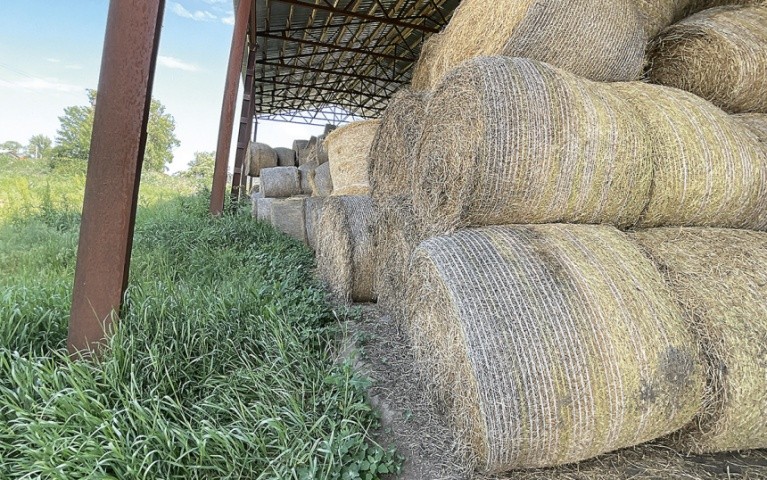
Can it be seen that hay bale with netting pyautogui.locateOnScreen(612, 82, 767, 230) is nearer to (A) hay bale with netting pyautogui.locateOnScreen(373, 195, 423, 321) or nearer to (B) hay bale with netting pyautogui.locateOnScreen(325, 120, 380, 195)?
(A) hay bale with netting pyautogui.locateOnScreen(373, 195, 423, 321)

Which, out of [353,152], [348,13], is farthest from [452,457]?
[348,13]

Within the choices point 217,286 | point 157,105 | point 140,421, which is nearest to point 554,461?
point 140,421

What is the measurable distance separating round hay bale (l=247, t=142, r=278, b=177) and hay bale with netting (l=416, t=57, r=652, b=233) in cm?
919

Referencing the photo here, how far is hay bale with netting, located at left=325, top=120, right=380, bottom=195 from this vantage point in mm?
5004

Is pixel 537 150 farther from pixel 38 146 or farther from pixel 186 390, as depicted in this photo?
pixel 38 146

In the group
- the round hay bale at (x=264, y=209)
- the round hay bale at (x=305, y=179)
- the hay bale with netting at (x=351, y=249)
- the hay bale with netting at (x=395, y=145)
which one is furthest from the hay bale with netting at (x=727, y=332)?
the round hay bale at (x=305, y=179)

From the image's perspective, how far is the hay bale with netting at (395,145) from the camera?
9.62 ft

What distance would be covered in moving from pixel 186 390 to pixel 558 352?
5.34 feet

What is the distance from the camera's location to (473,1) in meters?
2.73

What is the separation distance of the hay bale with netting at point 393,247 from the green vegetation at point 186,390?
0.42m

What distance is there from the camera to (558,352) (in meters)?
1.45

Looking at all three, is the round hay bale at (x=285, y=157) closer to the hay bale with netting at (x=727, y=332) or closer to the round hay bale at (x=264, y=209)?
the round hay bale at (x=264, y=209)

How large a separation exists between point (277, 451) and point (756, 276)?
1984 mm

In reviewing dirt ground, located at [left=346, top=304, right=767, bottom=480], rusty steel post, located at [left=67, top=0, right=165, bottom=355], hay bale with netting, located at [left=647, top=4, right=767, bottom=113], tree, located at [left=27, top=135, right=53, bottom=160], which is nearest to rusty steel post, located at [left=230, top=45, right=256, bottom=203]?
tree, located at [left=27, top=135, right=53, bottom=160]
